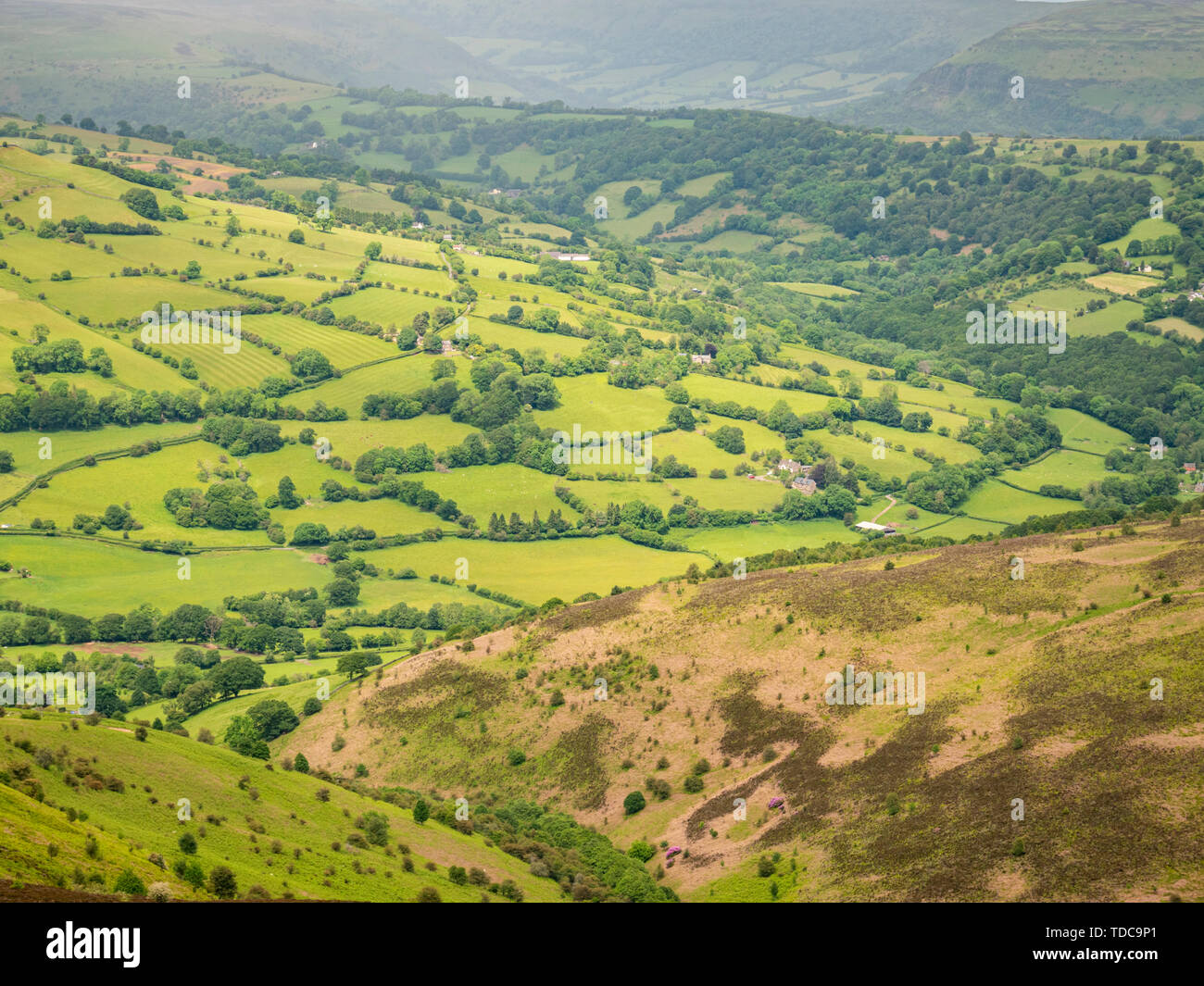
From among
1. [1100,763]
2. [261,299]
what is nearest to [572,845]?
[1100,763]

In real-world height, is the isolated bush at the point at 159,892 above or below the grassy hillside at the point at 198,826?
above

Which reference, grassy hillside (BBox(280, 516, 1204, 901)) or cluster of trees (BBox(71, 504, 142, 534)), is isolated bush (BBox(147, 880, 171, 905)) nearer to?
grassy hillside (BBox(280, 516, 1204, 901))

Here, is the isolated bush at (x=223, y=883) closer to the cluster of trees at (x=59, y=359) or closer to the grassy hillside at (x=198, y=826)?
the grassy hillside at (x=198, y=826)

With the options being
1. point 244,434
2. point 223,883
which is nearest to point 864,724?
point 223,883

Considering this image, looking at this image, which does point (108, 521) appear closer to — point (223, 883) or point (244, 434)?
point (244, 434)

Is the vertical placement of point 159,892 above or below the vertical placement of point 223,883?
above

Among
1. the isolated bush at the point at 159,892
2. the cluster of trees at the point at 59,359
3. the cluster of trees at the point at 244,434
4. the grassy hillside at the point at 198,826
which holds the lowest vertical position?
the grassy hillside at the point at 198,826

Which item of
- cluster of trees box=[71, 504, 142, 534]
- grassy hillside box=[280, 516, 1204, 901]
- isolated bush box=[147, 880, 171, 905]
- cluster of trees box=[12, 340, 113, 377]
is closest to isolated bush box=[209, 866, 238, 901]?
isolated bush box=[147, 880, 171, 905]

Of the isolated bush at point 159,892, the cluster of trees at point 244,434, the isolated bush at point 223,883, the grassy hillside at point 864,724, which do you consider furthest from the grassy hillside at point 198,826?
the cluster of trees at point 244,434
